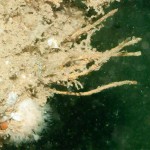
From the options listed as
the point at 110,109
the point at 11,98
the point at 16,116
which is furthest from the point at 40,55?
the point at 110,109

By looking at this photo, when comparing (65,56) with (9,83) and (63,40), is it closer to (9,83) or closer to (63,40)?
(63,40)

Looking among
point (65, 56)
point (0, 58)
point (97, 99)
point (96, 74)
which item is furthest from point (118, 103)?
point (0, 58)

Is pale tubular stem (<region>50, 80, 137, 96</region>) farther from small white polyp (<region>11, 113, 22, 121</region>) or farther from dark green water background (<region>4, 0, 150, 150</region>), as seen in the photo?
small white polyp (<region>11, 113, 22, 121</region>)

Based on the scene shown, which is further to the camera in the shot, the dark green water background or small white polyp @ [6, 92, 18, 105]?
the dark green water background

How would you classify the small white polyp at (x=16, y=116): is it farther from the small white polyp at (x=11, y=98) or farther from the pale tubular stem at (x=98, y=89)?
the pale tubular stem at (x=98, y=89)

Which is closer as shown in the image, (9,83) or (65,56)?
(9,83)

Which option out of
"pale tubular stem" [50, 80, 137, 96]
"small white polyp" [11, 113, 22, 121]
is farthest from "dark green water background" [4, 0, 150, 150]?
"small white polyp" [11, 113, 22, 121]
